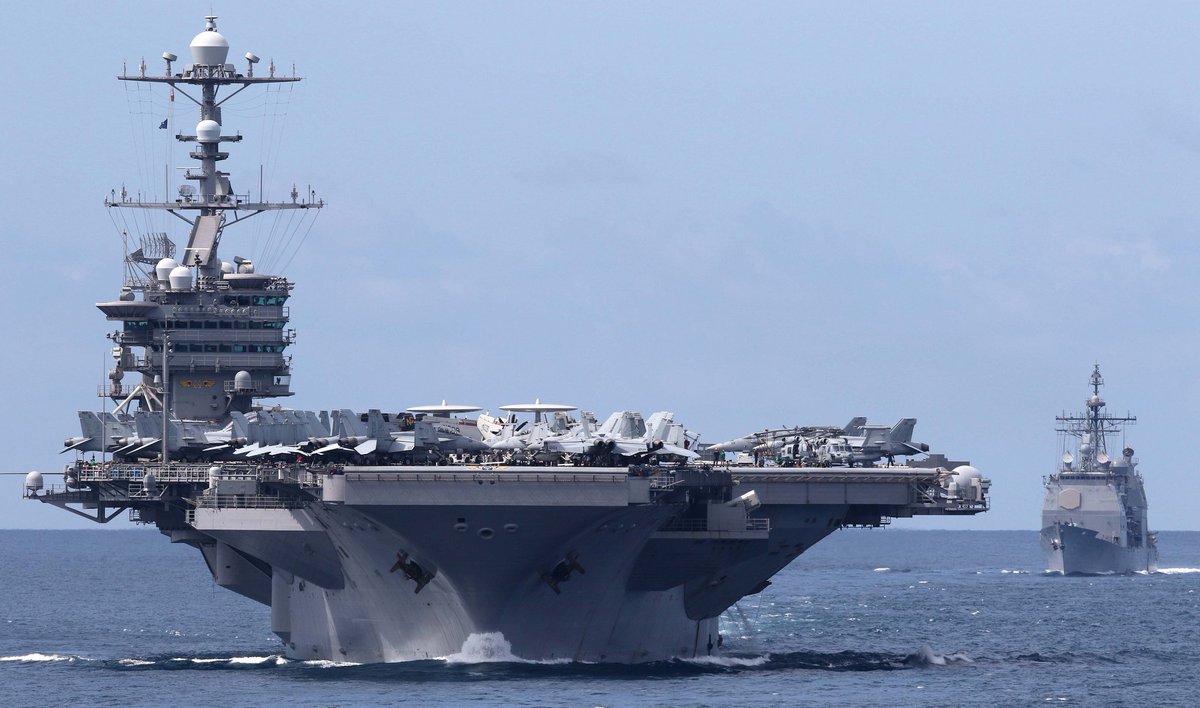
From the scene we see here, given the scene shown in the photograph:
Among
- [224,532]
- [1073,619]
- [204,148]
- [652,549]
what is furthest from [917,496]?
[1073,619]

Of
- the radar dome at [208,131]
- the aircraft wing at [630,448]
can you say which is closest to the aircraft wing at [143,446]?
the radar dome at [208,131]

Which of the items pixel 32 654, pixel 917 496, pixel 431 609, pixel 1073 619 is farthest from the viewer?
pixel 1073 619

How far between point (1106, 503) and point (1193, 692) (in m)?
65.7

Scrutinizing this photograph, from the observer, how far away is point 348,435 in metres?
40.1

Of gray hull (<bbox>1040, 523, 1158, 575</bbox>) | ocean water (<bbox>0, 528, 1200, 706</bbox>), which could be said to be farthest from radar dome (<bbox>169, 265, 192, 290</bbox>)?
gray hull (<bbox>1040, 523, 1158, 575</bbox>)

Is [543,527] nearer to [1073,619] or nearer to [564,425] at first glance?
[564,425]

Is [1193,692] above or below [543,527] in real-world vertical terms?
below

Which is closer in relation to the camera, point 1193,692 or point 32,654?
point 1193,692

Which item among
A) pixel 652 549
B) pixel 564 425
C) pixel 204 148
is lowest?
pixel 652 549

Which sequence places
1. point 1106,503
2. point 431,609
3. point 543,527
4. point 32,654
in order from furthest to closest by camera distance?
point 1106,503 → point 32,654 → point 431,609 → point 543,527

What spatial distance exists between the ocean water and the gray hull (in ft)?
73.9

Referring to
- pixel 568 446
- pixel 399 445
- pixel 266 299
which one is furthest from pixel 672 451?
pixel 266 299

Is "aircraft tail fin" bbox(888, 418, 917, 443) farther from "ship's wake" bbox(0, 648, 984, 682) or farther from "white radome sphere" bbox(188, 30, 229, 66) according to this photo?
"white radome sphere" bbox(188, 30, 229, 66)

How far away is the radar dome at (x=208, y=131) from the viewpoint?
158 feet
